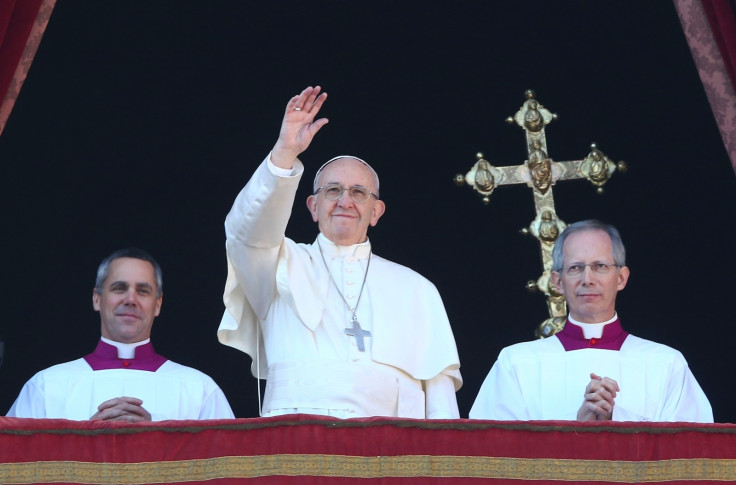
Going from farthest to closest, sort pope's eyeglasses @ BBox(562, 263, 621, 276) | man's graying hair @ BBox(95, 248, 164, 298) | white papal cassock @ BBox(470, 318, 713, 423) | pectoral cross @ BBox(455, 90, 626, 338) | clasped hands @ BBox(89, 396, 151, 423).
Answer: pectoral cross @ BBox(455, 90, 626, 338) → man's graying hair @ BBox(95, 248, 164, 298) → pope's eyeglasses @ BBox(562, 263, 621, 276) → white papal cassock @ BBox(470, 318, 713, 423) → clasped hands @ BBox(89, 396, 151, 423)

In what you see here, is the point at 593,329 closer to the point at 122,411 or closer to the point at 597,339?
the point at 597,339

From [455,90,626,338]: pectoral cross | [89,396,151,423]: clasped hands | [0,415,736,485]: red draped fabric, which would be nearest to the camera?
[0,415,736,485]: red draped fabric

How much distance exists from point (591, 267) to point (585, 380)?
38cm

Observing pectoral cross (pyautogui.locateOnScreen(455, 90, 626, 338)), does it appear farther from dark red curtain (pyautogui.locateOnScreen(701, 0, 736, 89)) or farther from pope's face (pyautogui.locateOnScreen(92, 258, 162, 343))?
pope's face (pyautogui.locateOnScreen(92, 258, 162, 343))

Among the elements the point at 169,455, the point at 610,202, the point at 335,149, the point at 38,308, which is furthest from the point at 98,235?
the point at 169,455

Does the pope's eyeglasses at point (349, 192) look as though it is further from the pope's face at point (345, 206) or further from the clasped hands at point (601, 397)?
the clasped hands at point (601, 397)

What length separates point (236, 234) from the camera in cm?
481

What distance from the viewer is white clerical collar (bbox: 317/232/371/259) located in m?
5.12

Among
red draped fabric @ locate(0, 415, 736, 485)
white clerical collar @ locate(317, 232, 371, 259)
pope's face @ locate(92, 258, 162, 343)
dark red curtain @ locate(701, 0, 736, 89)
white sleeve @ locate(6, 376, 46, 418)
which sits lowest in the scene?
red draped fabric @ locate(0, 415, 736, 485)

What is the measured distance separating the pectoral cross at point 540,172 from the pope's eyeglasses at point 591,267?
0.91 m

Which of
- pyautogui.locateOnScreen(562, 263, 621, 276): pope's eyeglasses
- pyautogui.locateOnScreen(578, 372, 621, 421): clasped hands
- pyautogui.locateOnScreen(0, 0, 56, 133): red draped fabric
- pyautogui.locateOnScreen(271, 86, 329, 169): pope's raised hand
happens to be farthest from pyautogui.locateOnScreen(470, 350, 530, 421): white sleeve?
pyautogui.locateOnScreen(0, 0, 56, 133): red draped fabric

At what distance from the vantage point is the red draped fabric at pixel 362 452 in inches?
144

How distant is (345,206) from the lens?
502 centimetres

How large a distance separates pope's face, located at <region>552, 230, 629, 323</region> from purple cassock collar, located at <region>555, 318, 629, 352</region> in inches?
2.8
